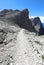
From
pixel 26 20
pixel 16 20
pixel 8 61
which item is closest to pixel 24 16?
pixel 26 20

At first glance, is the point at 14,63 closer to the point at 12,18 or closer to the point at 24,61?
Answer: the point at 24,61

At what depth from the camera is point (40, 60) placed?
602 inches

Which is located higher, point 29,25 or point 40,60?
point 29,25

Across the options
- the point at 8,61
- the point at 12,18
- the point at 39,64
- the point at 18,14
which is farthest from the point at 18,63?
the point at 18,14

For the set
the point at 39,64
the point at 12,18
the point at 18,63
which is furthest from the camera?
the point at 12,18

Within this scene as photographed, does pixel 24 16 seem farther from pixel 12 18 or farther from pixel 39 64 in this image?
pixel 39 64

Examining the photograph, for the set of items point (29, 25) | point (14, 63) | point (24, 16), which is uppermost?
point (24, 16)

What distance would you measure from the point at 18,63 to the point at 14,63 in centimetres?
52

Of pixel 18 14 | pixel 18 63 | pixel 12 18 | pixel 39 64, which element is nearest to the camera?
pixel 39 64

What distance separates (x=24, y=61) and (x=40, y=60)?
1.97 metres

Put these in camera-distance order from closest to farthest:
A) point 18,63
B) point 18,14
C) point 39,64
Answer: point 39,64
point 18,63
point 18,14

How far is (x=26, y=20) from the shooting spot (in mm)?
153375

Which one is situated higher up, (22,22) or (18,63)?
(22,22)

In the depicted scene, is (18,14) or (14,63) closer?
(14,63)
